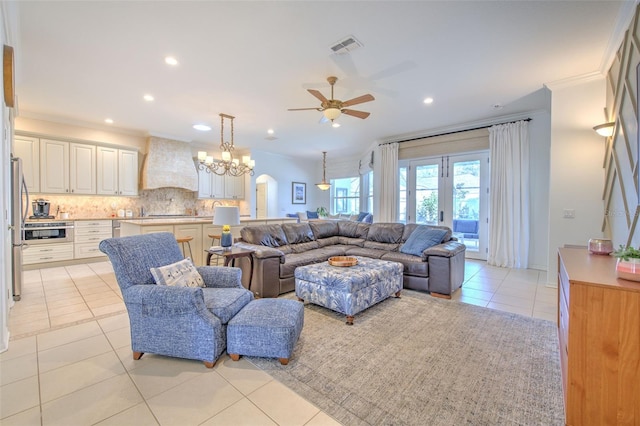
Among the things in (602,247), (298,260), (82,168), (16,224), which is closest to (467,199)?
(602,247)

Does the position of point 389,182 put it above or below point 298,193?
above

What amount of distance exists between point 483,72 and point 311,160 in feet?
23.8

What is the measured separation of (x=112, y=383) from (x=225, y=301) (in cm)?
87

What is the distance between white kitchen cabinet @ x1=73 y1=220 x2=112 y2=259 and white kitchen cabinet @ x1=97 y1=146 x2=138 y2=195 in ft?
2.47

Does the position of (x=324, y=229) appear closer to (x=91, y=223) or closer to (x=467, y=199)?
(x=467, y=199)

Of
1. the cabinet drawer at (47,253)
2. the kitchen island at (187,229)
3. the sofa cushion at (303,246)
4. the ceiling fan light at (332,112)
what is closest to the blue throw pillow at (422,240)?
the sofa cushion at (303,246)

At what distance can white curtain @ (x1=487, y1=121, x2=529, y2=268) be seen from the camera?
5156 millimetres

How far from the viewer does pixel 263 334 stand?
2.08 meters

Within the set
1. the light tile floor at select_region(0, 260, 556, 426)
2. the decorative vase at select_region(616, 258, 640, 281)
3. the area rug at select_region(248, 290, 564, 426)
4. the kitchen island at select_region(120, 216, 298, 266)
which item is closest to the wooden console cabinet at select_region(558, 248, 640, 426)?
the decorative vase at select_region(616, 258, 640, 281)

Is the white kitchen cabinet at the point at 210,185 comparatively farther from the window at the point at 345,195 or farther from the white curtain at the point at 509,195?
the white curtain at the point at 509,195

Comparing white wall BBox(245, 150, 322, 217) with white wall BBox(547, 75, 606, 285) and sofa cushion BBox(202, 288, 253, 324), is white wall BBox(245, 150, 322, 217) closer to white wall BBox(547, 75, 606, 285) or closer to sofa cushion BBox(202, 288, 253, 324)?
sofa cushion BBox(202, 288, 253, 324)

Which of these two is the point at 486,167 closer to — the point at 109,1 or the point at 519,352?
the point at 519,352

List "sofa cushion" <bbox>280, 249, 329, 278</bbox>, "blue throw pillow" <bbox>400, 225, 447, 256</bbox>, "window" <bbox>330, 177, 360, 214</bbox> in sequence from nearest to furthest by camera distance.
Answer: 1. "sofa cushion" <bbox>280, 249, 329, 278</bbox>
2. "blue throw pillow" <bbox>400, 225, 447, 256</bbox>
3. "window" <bbox>330, 177, 360, 214</bbox>

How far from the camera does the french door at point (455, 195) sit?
591 centimetres
